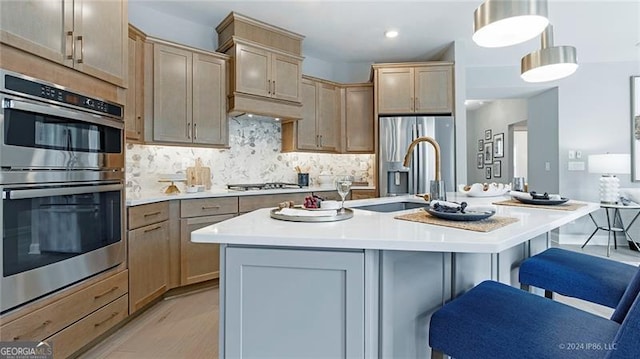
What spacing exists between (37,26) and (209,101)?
5.47 ft

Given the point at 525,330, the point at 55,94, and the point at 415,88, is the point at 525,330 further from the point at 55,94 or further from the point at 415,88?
the point at 415,88

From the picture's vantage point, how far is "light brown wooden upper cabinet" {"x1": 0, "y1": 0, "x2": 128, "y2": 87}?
1.41 meters

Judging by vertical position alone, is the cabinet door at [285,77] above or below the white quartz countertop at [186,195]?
above

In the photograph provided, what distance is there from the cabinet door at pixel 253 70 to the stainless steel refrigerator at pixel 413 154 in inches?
60.4

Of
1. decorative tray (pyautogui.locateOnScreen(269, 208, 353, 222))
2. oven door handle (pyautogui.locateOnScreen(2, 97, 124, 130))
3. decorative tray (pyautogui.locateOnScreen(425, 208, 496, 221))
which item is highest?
oven door handle (pyautogui.locateOnScreen(2, 97, 124, 130))

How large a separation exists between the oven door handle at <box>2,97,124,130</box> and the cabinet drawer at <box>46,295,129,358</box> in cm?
108

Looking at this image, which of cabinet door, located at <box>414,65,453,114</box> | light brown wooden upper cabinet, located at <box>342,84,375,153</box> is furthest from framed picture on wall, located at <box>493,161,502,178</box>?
light brown wooden upper cabinet, located at <box>342,84,375,153</box>

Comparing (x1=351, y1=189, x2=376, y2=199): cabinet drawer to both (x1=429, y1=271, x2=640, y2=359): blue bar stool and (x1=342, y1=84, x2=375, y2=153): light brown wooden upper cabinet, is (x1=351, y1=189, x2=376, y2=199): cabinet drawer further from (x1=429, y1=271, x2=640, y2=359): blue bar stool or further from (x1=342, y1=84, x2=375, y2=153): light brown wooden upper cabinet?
(x1=429, y1=271, x2=640, y2=359): blue bar stool

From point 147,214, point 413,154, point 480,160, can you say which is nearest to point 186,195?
point 147,214

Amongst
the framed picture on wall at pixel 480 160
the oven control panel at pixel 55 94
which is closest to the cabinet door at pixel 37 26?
the oven control panel at pixel 55 94

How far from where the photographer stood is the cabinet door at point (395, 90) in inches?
158

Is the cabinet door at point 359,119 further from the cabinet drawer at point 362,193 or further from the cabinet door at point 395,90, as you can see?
the cabinet drawer at point 362,193

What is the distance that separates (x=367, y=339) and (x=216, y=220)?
211 centimetres

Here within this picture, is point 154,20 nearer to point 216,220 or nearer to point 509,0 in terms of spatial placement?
point 216,220
